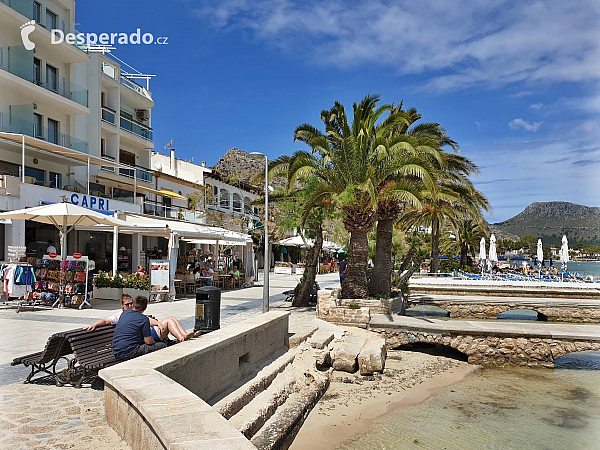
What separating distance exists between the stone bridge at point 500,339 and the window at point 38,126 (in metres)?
18.5

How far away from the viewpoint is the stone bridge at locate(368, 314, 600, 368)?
12875 mm

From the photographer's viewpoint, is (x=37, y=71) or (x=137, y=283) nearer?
(x=137, y=283)

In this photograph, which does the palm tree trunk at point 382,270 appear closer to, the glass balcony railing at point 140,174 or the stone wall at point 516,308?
the stone wall at point 516,308

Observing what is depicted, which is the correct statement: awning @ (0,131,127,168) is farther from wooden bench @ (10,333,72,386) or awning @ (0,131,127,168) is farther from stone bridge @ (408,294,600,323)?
stone bridge @ (408,294,600,323)

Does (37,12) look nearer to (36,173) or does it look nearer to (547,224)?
(36,173)

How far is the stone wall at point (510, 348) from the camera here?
12.8m

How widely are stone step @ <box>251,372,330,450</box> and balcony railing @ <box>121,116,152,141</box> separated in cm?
2714

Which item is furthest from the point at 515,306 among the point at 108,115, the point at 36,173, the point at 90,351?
the point at 108,115

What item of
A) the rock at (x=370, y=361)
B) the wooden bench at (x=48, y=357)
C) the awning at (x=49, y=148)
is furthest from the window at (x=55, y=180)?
the wooden bench at (x=48, y=357)

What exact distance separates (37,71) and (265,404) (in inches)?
947

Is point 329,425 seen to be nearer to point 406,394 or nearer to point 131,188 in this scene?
point 406,394

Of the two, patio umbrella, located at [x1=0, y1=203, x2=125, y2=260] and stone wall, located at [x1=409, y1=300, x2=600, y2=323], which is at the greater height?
patio umbrella, located at [x1=0, y1=203, x2=125, y2=260]

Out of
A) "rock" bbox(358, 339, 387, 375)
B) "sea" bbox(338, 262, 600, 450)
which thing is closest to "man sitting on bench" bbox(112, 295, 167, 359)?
"sea" bbox(338, 262, 600, 450)

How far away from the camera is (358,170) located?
51.5 ft
